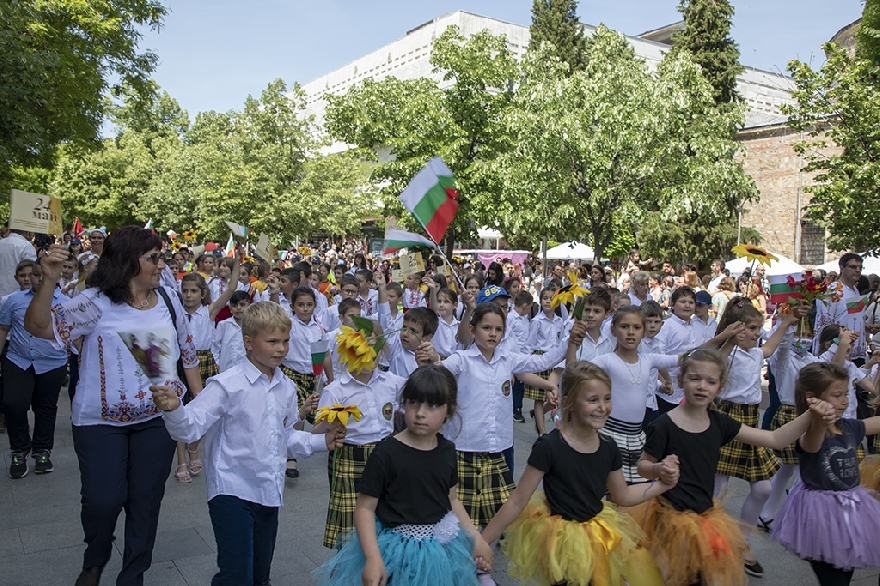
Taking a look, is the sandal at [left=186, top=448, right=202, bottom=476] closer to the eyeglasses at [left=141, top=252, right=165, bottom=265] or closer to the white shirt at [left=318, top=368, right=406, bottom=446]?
the white shirt at [left=318, top=368, right=406, bottom=446]

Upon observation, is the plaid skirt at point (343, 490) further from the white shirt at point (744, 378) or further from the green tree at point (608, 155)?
the green tree at point (608, 155)

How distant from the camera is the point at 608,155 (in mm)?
19781

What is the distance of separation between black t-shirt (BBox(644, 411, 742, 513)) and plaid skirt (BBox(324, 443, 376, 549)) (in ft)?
5.43

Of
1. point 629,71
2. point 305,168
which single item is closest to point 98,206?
point 305,168

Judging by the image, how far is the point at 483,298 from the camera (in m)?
7.86

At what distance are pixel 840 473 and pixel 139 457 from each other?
12.7 feet

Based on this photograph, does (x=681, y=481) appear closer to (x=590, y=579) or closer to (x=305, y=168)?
(x=590, y=579)

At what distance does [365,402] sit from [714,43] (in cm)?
3342

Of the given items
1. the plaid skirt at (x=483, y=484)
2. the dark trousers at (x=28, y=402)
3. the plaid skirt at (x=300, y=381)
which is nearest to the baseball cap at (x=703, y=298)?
the plaid skirt at (x=483, y=484)

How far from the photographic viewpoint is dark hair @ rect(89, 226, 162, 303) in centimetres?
387

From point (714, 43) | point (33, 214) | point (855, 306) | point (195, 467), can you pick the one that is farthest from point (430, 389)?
point (714, 43)

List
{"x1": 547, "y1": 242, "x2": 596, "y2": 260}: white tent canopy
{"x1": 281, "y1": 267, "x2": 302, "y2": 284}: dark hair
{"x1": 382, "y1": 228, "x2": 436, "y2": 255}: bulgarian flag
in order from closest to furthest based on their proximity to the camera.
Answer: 1. {"x1": 382, "y1": 228, "x2": 436, "y2": 255}: bulgarian flag
2. {"x1": 281, "y1": 267, "x2": 302, "y2": 284}: dark hair
3. {"x1": 547, "y1": 242, "x2": 596, "y2": 260}: white tent canopy

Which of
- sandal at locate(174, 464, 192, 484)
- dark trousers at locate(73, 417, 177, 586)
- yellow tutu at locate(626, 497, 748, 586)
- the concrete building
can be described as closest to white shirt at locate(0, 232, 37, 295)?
sandal at locate(174, 464, 192, 484)

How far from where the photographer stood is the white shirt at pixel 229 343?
701 cm
